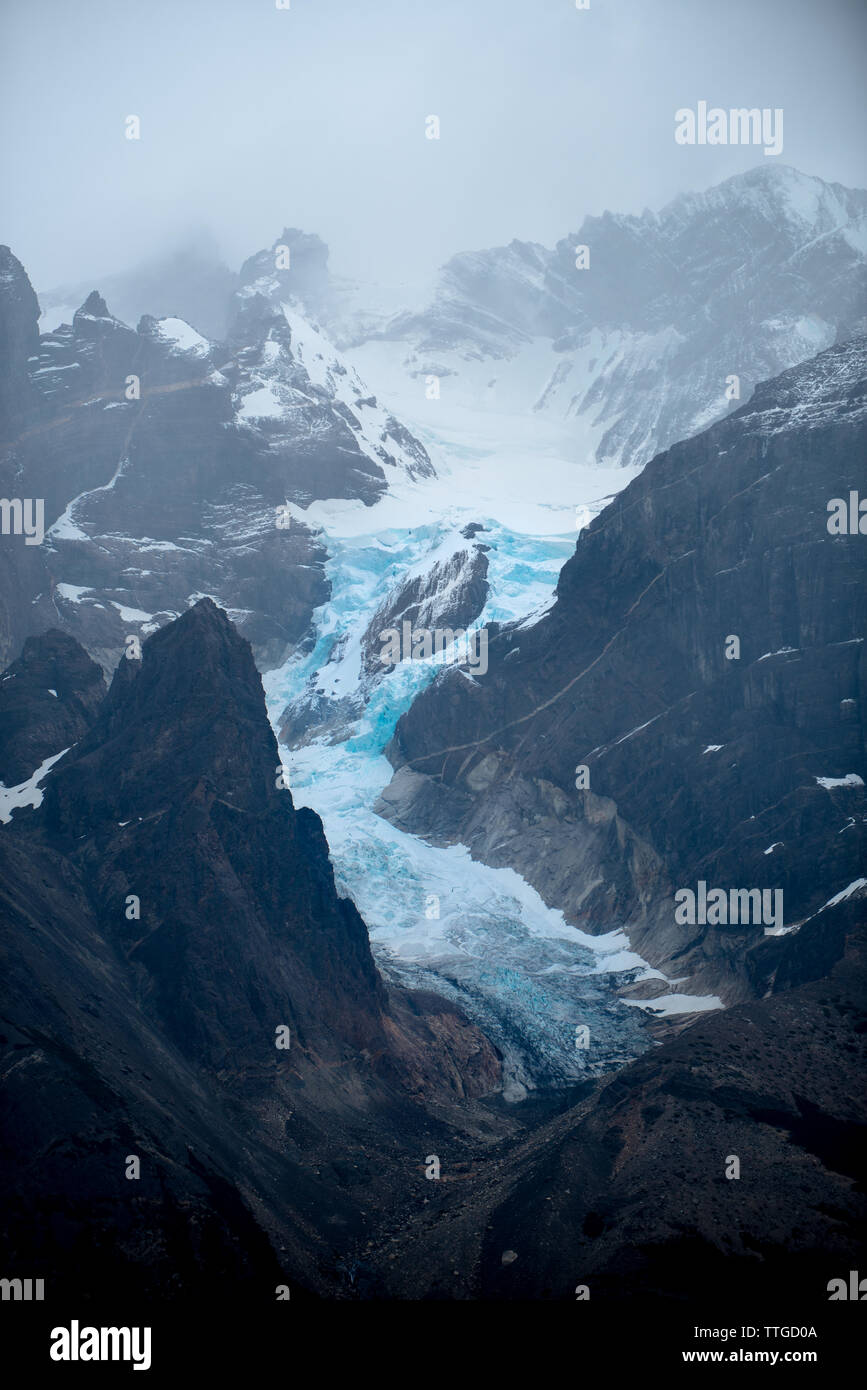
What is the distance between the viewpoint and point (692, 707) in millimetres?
150875

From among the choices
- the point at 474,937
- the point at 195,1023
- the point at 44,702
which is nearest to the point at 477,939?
the point at 474,937

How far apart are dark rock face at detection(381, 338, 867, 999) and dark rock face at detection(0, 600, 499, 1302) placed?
36761mm

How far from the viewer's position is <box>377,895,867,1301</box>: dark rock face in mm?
63844

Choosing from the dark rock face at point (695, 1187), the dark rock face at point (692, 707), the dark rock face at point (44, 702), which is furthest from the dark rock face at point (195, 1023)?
the dark rock face at point (692, 707)

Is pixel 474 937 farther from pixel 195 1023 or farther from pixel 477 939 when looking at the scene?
pixel 195 1023

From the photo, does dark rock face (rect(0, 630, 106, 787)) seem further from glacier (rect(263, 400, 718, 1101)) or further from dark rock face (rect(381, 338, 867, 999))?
dark rock face (rect(381, 338, 867, 999))

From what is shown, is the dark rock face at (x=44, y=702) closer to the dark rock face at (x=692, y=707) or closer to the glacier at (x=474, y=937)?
the glacier at (x=474, y=937)

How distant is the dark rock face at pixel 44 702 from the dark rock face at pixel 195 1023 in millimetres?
4929

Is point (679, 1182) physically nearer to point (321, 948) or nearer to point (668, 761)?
point (321, 948)

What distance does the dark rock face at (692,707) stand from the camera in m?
135
